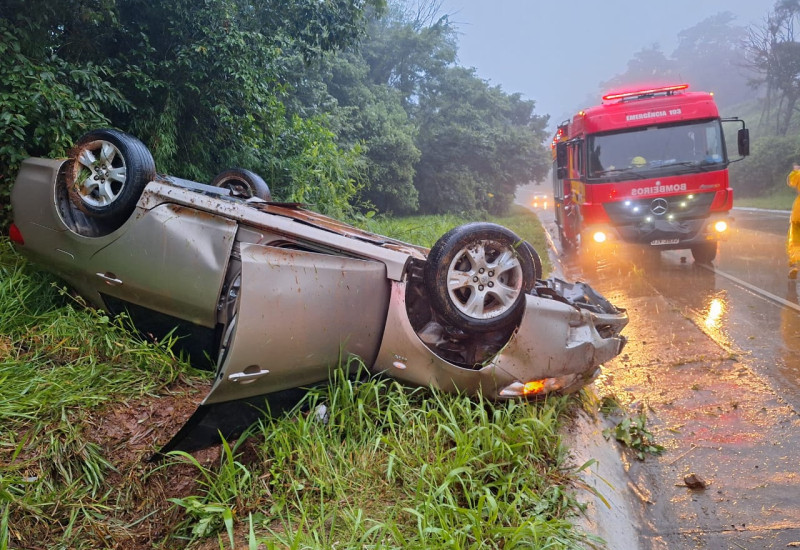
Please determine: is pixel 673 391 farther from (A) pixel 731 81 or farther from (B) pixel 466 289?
(A) pixel 731 81

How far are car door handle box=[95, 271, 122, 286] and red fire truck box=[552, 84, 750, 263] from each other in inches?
282

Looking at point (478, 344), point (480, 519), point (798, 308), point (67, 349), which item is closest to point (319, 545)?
point (480, 519)

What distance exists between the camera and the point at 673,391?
4605 mm

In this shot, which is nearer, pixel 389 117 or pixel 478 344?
pixel 478 344

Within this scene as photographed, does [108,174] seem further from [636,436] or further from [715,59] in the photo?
[715,59]

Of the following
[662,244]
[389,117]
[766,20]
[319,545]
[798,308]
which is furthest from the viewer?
[766,20]

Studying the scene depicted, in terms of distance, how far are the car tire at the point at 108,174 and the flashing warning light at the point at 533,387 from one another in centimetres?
256

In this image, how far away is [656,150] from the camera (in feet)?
29.0

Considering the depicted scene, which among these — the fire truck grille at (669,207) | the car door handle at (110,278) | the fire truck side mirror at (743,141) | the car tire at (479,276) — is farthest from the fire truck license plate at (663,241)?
the car door handle at (110,278)

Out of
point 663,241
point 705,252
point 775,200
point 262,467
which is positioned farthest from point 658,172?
point 775,200

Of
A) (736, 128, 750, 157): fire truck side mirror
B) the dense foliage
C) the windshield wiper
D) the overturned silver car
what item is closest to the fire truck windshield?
the windshield wiper

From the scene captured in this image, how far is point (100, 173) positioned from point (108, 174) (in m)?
0.07

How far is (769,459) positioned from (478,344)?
5.92 ft

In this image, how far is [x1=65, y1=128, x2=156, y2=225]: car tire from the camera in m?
3.65
